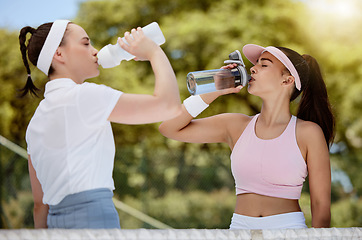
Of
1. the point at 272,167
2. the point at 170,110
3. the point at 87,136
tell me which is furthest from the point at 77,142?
the point at 272,167

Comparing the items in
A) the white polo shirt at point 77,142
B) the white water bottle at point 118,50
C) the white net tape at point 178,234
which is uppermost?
the white water bottle at point 118,50

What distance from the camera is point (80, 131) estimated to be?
130 cm

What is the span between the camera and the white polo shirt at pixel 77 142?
50.8 inches

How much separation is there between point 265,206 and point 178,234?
77 cm

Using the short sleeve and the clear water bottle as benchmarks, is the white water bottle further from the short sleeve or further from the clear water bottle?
the clear water bottle

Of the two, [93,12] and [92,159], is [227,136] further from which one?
[93,12]

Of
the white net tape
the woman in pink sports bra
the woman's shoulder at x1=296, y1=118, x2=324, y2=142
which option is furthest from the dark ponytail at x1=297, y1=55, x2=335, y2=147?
the white net tape

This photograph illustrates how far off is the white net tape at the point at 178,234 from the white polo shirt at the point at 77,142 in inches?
9.0

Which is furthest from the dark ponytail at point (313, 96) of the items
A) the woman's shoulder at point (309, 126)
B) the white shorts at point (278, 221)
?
the white shorts at point (278, 221)

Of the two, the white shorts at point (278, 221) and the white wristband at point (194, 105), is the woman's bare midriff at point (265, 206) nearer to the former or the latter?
the white shorts at point (278, 221)

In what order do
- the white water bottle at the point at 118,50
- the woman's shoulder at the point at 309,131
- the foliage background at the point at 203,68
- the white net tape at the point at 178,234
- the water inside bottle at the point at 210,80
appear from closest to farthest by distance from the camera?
the white net tape at the point at 178,234 → the white water bottle at the point at 118,50 → the water inside bottle at the point at 210,80 → the woman's shoulder at the point at 309,131 → the foliage background at the point at 203,68

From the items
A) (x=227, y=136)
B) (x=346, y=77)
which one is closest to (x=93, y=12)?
(x=346, y=77)

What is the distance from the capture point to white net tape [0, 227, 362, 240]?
1061 mm

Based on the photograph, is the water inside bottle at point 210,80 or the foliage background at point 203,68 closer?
the water inside bottle at point 210,80
